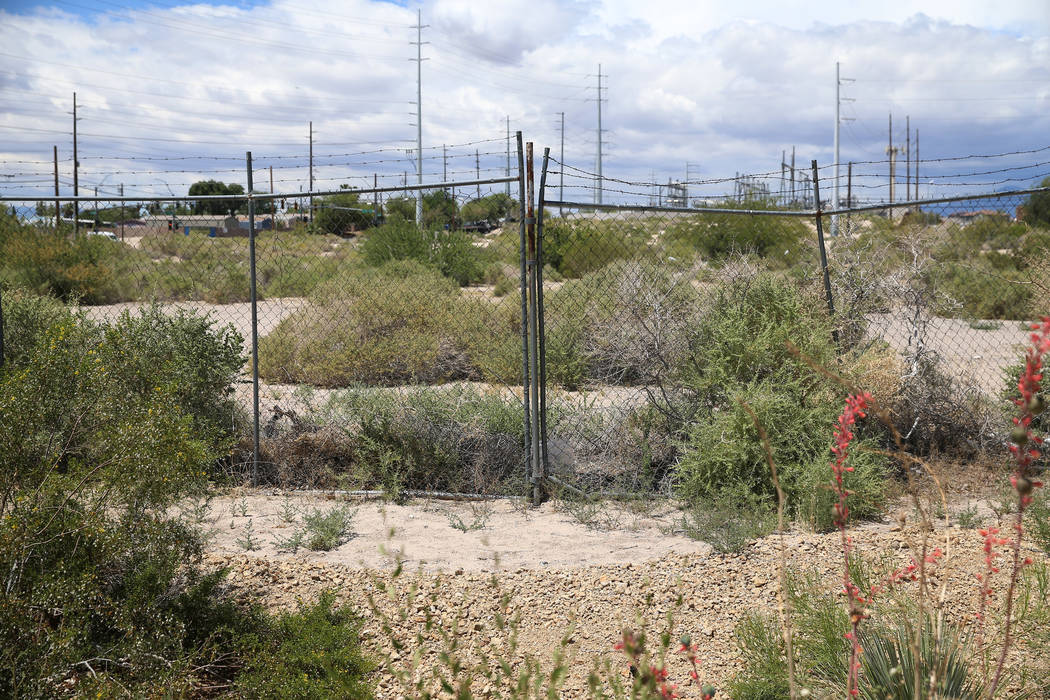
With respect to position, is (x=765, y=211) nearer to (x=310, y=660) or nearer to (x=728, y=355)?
(x=728, y=355)

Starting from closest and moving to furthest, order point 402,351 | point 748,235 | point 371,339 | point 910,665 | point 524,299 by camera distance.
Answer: point 910,665 → point 524,299 → point 402,351 → point 371,339 → point 748,235

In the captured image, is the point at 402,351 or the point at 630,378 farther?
the point at 402,351

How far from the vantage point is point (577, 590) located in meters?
5.24

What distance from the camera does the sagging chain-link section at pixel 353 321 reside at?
25.8 feet

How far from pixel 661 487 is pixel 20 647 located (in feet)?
16.3

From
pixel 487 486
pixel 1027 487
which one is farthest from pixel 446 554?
pixel 1027 487

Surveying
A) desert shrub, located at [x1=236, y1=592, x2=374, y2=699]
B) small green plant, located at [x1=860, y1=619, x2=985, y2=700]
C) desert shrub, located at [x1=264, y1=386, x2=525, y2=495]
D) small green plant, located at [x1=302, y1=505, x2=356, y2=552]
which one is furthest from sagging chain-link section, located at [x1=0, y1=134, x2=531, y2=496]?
small green plant, located at [x1=860, y1=619, x2=985, y2=700]

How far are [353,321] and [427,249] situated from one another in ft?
17.5

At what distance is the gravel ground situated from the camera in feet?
14.8

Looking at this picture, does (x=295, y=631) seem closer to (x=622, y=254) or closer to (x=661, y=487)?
(x=661, y=487)

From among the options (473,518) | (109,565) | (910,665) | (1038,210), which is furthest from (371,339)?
(1038,210)

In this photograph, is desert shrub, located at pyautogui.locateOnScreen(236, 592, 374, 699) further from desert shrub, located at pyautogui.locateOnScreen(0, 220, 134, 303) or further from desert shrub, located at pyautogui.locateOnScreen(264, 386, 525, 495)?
desert shrub, located at pyautogui.locateOnScreen(0, 220, 134, 303)

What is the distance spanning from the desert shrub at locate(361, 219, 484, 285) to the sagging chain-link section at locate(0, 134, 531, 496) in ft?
0.17

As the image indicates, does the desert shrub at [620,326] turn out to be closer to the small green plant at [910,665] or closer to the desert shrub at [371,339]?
the desert shrub at [371,339]
